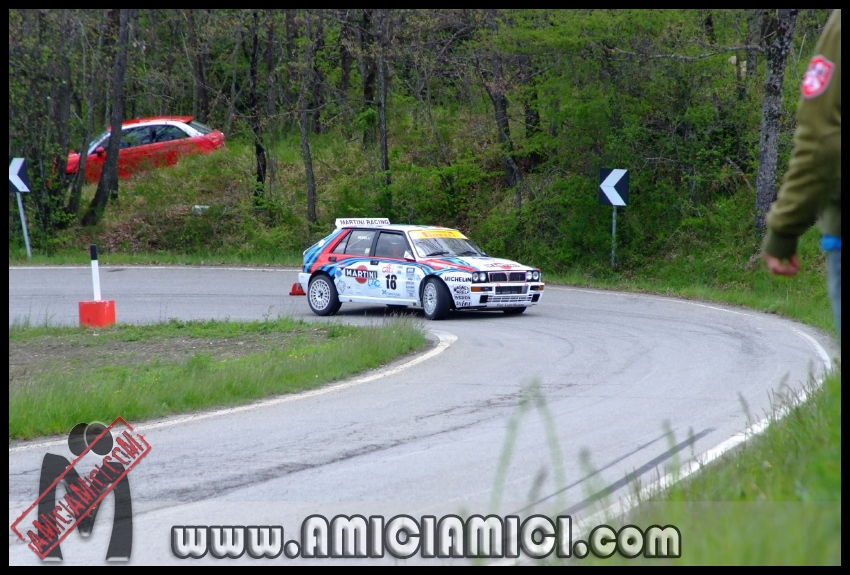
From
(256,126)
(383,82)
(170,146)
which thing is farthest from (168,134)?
(383,82)

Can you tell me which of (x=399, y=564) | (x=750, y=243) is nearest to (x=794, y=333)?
(x=750, y=243)

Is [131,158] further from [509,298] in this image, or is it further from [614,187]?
[509,298]

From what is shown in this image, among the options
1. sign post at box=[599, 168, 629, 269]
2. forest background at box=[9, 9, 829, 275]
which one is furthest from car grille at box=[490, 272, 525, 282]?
forest background at box=[9, 9, 829, 275]

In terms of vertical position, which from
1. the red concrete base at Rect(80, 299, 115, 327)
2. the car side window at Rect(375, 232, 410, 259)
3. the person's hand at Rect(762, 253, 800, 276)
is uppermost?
the person's hand at Rect(762, 253, 800, 276)

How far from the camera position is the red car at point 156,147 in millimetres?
34594

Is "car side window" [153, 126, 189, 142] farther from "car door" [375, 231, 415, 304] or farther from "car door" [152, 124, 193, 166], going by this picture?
"car door" [375, 231, 415, 304]

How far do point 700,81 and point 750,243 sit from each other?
468 cm

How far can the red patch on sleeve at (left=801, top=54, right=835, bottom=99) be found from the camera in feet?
10.2

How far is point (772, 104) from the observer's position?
2208 cm

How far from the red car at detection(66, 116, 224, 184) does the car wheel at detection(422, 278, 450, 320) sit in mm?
19933

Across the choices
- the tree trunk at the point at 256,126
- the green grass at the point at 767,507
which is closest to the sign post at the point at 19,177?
the tree trunk at the point at 256,126

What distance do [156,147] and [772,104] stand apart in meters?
21.6

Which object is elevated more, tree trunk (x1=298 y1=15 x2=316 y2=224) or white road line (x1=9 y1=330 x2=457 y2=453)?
tree trunk (x1=298 y1=15 x2=316 y2=224)
